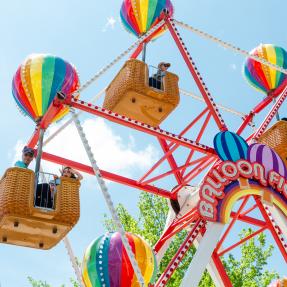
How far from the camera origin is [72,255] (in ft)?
24.6

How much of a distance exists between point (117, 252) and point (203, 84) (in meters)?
2.95

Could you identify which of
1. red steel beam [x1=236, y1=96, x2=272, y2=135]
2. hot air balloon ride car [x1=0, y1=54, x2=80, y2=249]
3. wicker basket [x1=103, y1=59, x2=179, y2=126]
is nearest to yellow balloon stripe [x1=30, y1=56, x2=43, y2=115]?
wicker basket [x1=103, y1=59, x2=179, y2=126]

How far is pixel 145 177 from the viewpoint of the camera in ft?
30.5

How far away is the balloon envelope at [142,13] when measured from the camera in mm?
10297

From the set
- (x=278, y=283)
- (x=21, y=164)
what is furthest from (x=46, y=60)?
(x=278, y=283)

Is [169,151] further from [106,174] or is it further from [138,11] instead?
[138,11]

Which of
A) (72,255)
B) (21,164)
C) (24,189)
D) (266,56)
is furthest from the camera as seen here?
(266,56)

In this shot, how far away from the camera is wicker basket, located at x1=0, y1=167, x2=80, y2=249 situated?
6.34 metres

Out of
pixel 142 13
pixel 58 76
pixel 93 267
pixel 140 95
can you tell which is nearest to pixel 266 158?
pixel 140 95

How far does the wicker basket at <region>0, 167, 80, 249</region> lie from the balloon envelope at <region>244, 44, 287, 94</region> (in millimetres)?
5364

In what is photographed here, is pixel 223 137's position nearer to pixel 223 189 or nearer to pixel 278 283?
pixel 223 189

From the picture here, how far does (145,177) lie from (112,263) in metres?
2.35

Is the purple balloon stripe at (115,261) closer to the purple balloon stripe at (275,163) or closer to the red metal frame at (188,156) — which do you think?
the red metal frame at (188,156)

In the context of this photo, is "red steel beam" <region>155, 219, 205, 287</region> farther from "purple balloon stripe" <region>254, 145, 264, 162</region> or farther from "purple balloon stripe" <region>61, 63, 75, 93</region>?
"purple balloon stripe" <region>61, 63, 75, 93</region>
